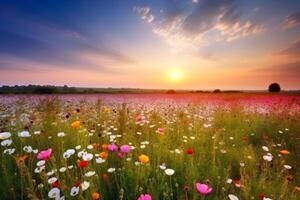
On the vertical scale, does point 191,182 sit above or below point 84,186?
below

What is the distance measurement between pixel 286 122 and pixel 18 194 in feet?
21.7

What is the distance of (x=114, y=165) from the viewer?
3.27 meters

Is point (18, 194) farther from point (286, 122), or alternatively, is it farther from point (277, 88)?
point (277, 88)

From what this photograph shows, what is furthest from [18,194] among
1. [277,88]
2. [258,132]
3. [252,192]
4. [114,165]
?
[277,88]

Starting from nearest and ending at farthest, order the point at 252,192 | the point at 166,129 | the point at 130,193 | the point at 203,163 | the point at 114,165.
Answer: the point at 130,193 → the point at 252,192 → the point at 114,165 → the point at 203,163 → the point at 166,129

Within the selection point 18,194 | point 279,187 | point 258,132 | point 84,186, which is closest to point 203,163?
point 279,187

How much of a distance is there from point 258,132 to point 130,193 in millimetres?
4693

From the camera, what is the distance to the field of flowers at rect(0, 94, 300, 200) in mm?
2502

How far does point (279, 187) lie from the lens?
9.59ft

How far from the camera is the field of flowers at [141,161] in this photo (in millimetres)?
2502

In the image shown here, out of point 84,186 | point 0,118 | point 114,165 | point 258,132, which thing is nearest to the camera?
point 84,186

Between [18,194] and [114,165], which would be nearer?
[18,194]

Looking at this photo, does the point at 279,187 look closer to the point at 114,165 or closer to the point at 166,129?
the point at 114,165

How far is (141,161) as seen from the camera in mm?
2637
